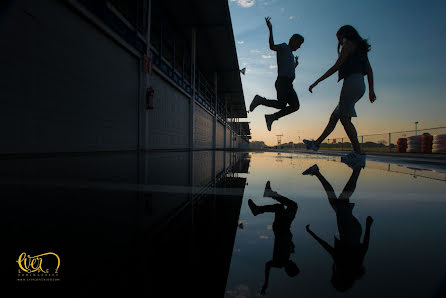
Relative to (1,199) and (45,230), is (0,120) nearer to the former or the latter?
(1,199)

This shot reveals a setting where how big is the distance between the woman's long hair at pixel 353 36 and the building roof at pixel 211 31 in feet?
16.7

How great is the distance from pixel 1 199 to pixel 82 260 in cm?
82

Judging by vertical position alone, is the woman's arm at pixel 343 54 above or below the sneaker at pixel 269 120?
above

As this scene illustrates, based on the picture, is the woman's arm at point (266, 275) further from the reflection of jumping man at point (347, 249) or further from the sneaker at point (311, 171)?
the sneaker at point (311, 171)

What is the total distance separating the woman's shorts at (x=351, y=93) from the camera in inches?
114

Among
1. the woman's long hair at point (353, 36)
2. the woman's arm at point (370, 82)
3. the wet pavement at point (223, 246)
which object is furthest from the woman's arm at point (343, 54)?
the wet pavement at point (223, 246)

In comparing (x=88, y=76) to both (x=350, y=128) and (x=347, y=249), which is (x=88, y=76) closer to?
(x=347, y=249)

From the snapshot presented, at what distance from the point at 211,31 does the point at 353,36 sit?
6809mm

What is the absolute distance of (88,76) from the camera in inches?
132

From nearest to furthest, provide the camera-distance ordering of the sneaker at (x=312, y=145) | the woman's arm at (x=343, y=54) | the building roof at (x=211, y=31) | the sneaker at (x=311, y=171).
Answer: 1. the sneaker at (x=311, y=171)
2. the woman's arm at (x=343, y=54)
3. the sneaker at (x=312, y=145)
4. the building roof at (x=211, y=31)

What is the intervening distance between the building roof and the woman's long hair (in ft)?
16.7

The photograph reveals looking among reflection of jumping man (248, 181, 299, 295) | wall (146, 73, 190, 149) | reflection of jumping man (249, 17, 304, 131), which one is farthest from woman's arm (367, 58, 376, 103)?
wall (146, 73, 190, 149)

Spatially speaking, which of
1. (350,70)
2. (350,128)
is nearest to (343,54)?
(350,70)

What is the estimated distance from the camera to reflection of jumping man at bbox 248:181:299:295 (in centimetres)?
42
